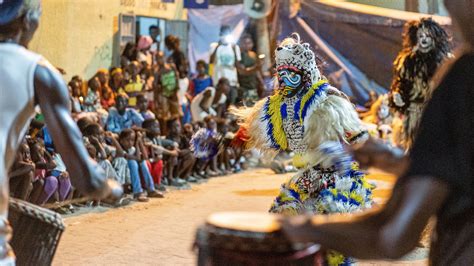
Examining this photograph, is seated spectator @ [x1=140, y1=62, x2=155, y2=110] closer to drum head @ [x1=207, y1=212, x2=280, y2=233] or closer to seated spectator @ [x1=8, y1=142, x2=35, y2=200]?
seated spectator @ [x1=8, y1=142, x2=35, y2=200]

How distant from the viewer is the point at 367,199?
5426 millimetres

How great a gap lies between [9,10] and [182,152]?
30.7ft

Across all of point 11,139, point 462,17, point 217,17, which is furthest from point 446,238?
point 217,17

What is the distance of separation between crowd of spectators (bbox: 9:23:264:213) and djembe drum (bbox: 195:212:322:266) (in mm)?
3575

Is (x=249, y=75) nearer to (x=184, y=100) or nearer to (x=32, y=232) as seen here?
(x=184, y=100)

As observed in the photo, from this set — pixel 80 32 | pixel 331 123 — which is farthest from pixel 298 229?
pixel 80 32

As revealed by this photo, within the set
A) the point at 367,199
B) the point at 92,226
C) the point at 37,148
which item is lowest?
the point at 92,226

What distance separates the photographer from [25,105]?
288 cm

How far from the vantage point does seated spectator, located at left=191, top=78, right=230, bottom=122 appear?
47.6 ft

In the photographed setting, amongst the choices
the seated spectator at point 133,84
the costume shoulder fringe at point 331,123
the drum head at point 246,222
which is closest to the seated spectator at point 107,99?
the seated spectator at point 133,84

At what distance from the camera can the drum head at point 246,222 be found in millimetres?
2709

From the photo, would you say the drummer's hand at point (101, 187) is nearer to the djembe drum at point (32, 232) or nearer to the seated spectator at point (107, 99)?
the djembe drum at point (32, 232)

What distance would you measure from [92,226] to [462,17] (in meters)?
6.97

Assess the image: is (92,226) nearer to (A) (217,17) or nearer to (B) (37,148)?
(B) (37,148)
